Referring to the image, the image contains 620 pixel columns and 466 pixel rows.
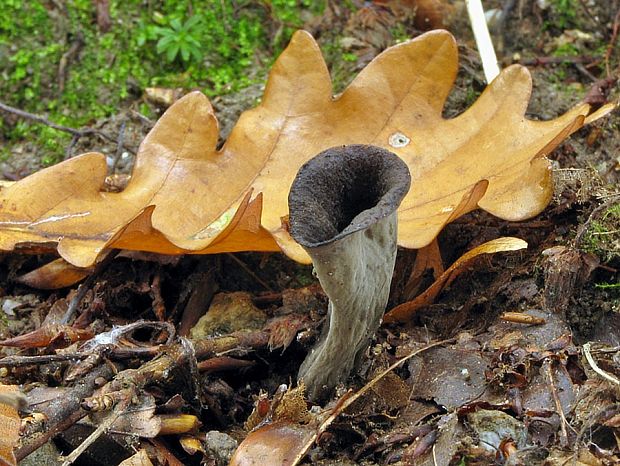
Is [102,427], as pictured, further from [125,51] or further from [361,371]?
[125,51]

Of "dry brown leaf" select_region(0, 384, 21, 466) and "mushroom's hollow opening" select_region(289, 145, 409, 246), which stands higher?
"mushroom's hollow opening" select_region(289, 145, 409, 246)

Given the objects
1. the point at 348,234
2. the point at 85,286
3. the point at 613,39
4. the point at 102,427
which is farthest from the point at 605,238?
the point at 85,286

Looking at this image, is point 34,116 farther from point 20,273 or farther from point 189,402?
point 189,402

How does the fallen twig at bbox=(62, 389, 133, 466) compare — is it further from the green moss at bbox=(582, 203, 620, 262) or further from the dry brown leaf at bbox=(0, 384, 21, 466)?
the green moss at bbox=(582, 203, 620, 262)

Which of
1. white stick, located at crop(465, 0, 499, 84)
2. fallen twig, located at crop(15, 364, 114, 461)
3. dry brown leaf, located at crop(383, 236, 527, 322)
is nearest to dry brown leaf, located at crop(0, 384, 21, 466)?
fallen twig, located at crop(15, 364, 114, 461)

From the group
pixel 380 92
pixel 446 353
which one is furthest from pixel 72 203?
pixel 446 353

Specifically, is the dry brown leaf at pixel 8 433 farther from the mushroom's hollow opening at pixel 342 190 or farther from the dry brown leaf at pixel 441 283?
the dry brown leaf at pixel 441 283

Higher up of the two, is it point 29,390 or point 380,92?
point 380,92
